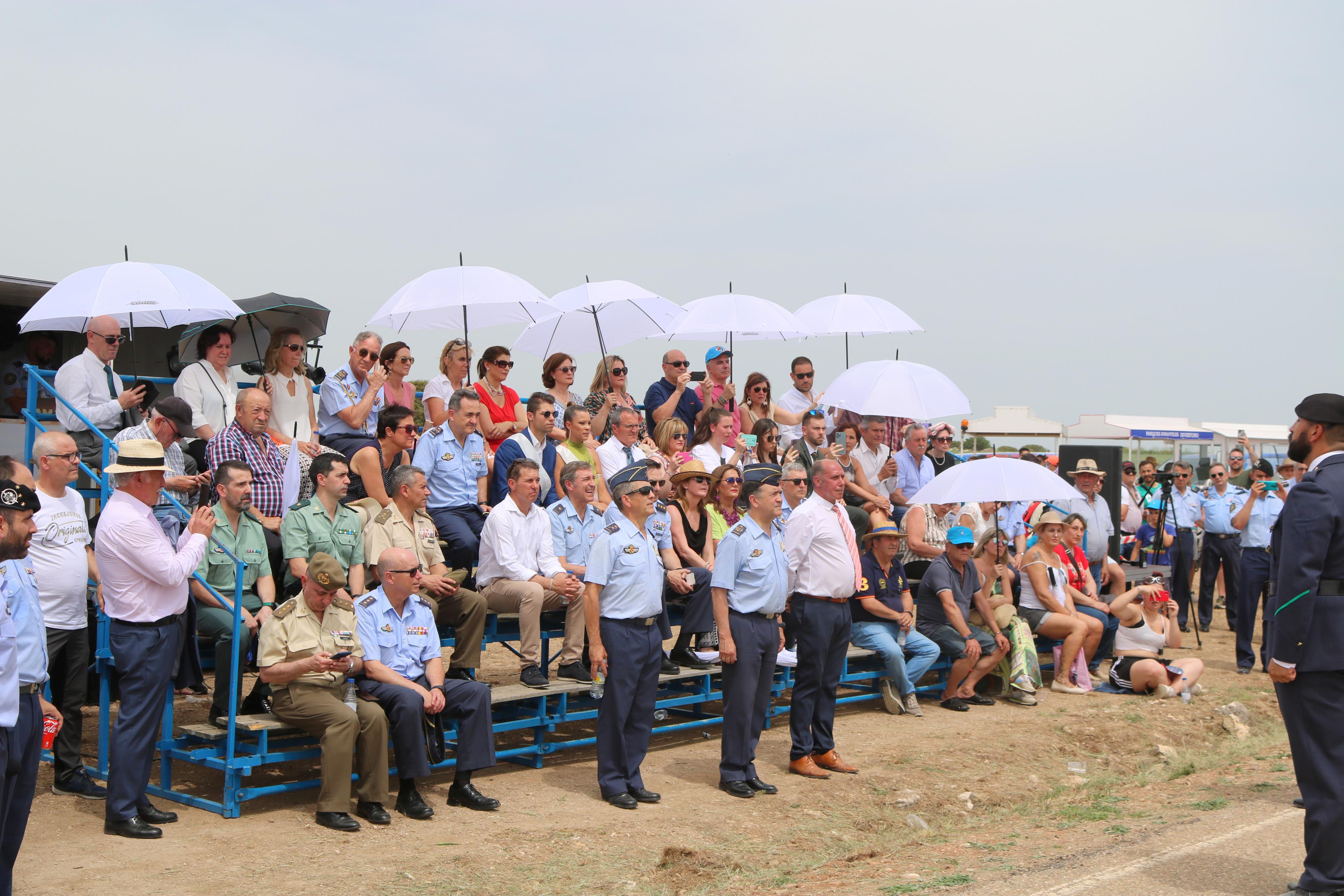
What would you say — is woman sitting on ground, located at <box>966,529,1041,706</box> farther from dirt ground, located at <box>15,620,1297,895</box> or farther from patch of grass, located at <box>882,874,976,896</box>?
patch of grass, located at <box>882,874,976,896</box>

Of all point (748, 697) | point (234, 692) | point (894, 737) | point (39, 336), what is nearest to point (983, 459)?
point (894, 737)

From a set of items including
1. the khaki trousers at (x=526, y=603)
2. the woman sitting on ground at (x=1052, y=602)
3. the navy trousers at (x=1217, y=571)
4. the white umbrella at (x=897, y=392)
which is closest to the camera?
the khaki trousers at (x=526, y=603)

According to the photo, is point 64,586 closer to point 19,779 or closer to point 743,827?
point 19,779

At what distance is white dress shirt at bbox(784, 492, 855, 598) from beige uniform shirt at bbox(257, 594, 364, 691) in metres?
3.06

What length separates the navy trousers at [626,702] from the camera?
7.50 metres

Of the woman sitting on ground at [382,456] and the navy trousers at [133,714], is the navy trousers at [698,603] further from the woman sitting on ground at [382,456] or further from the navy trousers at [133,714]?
the navy trousers at [133,714]

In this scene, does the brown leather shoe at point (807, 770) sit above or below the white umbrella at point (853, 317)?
below

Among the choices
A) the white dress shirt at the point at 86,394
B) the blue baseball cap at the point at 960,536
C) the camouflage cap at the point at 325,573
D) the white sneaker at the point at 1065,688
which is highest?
the white dress shirt at the point at 86,394

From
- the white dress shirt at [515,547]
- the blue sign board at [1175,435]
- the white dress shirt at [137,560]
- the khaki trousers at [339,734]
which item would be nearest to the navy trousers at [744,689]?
the white dress shirt at [515,547]

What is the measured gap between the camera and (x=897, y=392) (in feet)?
37.3

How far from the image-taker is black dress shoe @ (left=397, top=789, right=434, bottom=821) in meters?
6.98

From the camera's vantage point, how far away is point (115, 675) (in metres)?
7.38

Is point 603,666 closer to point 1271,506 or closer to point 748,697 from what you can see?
point 748,697

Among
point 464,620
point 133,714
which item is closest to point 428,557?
point 464,620
